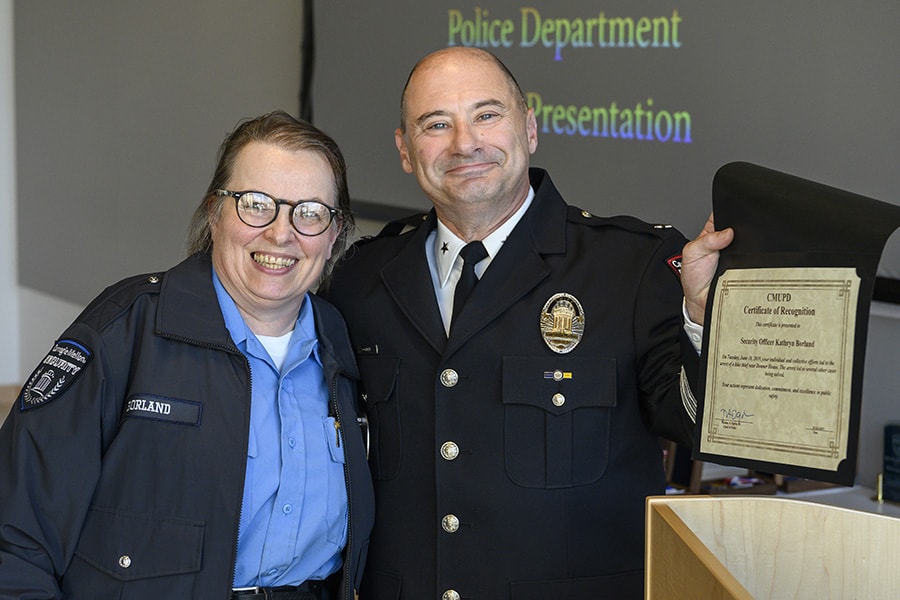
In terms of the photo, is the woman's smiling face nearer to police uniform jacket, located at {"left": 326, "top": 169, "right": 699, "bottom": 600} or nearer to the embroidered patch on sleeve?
police uniform jacket, located at {"left": 326, "top": 169, "right": 699, "bottom": 600}

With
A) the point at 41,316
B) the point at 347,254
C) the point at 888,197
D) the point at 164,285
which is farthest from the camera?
the point at 41,316

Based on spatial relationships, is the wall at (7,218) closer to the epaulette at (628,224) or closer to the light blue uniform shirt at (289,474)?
the light blue uniform shirt at (289,474)

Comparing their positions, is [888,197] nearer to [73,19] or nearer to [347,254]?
[347,254]

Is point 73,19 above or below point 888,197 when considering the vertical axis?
above

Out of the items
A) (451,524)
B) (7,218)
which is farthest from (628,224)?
(7,218)

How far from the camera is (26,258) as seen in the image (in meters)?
7.96

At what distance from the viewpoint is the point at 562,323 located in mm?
2061

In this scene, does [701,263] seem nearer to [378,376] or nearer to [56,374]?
[378,376]

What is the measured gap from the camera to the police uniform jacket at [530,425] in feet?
6.55

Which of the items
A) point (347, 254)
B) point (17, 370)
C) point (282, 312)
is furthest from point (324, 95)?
point (17, 370)

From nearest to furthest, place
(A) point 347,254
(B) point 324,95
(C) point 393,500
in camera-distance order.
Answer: (C) point 393,500, (A) point 347,254, (B) point 324,95

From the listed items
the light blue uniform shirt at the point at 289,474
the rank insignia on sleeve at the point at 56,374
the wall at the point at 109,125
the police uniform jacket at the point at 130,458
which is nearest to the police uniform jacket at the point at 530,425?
the light blue uniform shirt at the point at 289,474

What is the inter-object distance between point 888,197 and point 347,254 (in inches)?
55.9

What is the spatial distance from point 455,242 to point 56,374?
2.62 feet
